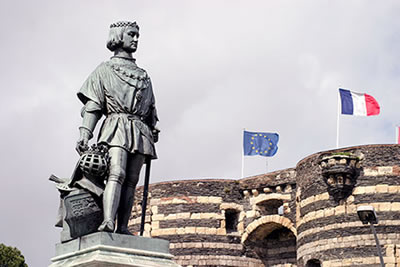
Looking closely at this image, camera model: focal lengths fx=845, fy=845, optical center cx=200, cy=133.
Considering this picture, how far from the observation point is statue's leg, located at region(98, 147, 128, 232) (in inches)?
316

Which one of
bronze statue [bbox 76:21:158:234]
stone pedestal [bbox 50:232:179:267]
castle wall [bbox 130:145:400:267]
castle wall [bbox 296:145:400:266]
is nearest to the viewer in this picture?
stone pedestal [bbox 50:232:179:267]

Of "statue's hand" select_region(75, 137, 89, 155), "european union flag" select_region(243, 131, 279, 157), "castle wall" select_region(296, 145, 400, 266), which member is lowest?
"statue's hand" select_region(75, 137, 89, 155)

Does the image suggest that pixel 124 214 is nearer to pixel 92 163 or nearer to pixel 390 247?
pixel 92 163

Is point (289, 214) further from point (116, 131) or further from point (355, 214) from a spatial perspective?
point (116, 131)

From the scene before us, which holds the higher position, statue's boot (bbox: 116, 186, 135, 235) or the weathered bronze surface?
the weathered bronze surface

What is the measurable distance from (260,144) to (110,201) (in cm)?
3072

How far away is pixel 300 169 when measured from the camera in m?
33.6

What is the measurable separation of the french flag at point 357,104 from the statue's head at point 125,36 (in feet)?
84.8

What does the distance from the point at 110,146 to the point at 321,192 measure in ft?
78.7

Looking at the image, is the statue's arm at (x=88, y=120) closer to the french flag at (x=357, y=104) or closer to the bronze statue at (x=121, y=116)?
the bronze statue at (x=121, y=116)

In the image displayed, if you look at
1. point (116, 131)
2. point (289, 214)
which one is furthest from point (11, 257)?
point (116, 131)

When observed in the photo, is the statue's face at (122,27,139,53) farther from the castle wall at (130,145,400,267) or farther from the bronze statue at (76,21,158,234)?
the castle wall at (130,145,400,267)

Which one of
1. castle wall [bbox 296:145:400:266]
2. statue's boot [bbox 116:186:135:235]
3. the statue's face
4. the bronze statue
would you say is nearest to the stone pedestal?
the bronze statue

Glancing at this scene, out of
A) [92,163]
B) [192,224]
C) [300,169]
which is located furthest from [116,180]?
[192,224]
